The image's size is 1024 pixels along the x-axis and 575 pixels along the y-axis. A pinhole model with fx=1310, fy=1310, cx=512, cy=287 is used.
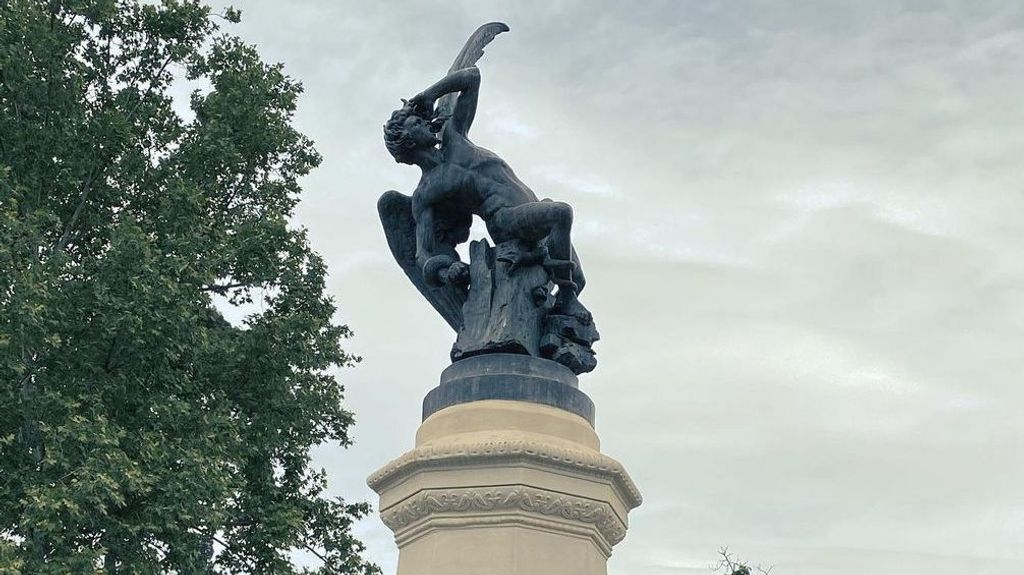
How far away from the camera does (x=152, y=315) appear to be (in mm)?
14508

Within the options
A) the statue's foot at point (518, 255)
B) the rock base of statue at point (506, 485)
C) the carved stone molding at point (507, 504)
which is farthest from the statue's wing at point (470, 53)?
the carved stone molding at point (507, 504)

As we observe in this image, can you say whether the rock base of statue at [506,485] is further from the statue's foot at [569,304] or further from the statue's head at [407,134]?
the statue's head at [407,134]

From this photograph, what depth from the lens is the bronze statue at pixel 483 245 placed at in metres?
7.30

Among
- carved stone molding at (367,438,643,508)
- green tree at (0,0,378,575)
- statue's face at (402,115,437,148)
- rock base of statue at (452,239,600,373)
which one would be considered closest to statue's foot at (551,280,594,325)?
rock base of statue at (452,239,600,373)

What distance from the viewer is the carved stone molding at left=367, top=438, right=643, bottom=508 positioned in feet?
21.9

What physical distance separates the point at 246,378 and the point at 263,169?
3234 millimetres

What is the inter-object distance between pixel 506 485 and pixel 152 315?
881 centimetres

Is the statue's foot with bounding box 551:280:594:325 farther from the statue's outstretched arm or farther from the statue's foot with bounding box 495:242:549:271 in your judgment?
the statue's outstretched arm

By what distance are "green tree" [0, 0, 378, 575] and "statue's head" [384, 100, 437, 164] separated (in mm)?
7035


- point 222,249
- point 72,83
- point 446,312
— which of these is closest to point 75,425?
point 222,249

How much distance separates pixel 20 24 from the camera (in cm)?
1594

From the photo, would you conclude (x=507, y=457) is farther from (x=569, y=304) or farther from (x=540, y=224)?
(x=540, y=224)

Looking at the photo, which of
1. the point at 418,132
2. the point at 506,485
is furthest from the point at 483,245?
the point at 506,485

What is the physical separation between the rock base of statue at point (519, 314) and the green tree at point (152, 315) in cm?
716
